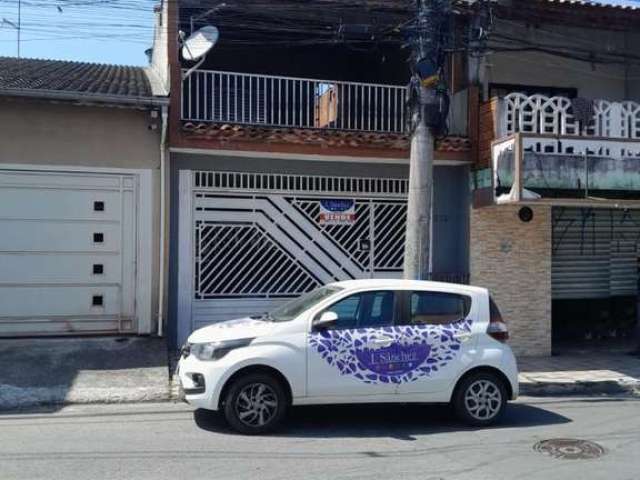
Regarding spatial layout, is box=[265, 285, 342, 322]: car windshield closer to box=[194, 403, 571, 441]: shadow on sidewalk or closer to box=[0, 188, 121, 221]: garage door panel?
box=[194, 403, 571, 441]: shadow on sidewalk

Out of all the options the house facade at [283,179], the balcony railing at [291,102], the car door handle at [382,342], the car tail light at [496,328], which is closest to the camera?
the car door handle at [382,342]

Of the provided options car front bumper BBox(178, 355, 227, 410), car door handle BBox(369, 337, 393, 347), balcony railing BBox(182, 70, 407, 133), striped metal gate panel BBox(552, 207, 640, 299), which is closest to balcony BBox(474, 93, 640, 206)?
balcony railing BBox(182, 70, 407, 133)

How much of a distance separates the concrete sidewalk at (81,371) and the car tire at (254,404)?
80.2 inches

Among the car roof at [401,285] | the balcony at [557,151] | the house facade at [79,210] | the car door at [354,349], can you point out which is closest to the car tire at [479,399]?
the car door at [354,349]

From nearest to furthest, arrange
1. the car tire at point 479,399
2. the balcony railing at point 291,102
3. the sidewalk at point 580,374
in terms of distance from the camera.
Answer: the car tire at point 479,399
the sidewalk at point 580,374
the balcony railing at point 291,102

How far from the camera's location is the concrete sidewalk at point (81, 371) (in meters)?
8.73

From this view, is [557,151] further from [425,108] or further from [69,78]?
[69,78]

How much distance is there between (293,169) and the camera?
12281 mm

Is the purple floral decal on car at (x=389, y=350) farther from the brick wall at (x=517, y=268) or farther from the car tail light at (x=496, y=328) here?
the brick wall at (x=517, y=268)

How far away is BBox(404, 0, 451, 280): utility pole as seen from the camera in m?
10.2

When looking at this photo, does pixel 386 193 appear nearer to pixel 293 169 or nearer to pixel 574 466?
pixel 293 169

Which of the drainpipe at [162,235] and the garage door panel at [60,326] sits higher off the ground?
the drainpipe at [162,235]

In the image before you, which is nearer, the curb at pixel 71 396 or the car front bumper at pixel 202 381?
the car front bumper at pixel 202 381

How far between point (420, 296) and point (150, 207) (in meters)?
5.26
